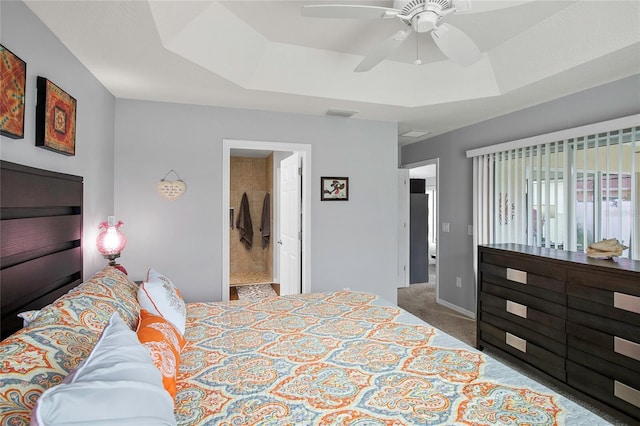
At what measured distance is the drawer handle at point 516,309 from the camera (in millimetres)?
2824

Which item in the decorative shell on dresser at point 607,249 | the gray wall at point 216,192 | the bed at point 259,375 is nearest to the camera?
the bed at point 259,375

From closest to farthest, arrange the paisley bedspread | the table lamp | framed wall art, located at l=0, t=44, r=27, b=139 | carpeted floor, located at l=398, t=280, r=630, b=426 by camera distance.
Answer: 1. the paisley bedspread
2. framed wall art, located at l=0, t=44, r=27, b=139
3. carpeted floor, located at l=398, t=280, r=630, b=426
4. the table lamp

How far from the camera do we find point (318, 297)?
278 centimetres

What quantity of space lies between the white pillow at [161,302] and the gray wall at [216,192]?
1556 millimetres

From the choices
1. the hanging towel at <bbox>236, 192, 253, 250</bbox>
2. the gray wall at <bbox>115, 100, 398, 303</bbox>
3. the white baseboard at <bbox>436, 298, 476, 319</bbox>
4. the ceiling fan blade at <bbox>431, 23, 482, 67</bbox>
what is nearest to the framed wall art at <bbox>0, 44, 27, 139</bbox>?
the gray wall at <bbox>115, 100, 398, 303</bbox>

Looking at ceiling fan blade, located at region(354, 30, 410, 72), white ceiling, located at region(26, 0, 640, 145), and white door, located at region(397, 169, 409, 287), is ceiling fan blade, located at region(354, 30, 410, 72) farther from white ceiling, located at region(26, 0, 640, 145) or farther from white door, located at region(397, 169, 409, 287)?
white door, located at region(397, 169, 409, 287)

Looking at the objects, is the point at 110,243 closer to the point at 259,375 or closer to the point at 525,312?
the point at 259,375

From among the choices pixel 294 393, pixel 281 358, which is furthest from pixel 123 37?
pixel 294 393

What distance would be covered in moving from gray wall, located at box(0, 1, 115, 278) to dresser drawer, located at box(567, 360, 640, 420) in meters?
3.55

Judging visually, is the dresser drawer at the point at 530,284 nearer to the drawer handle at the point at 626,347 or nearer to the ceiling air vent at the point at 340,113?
the drawer handle at the point at 626,347

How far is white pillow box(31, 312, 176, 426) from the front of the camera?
2.54 ft

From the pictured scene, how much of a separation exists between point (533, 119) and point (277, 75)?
→ 2.59 m

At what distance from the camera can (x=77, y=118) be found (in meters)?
2.40

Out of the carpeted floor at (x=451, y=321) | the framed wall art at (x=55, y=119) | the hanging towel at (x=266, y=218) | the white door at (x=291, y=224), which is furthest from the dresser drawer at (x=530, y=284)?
the hanging towel at (x=266, y=218)
